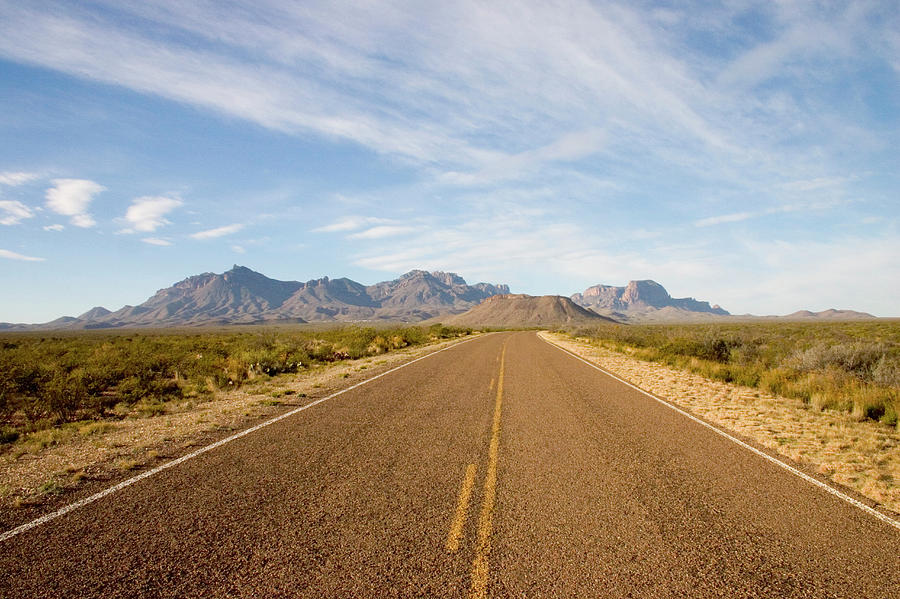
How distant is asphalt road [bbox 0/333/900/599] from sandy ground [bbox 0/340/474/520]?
83 centimetres

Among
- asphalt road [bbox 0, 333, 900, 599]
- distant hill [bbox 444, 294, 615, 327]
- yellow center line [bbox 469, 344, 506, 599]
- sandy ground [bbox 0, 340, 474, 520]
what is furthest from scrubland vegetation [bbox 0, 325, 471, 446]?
distant hill [bbox 444, 294, 615, 327]

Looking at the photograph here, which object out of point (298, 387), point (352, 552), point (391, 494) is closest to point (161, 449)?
point (391, 494)

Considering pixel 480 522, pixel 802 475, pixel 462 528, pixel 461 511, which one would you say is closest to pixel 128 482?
pixel 461 511

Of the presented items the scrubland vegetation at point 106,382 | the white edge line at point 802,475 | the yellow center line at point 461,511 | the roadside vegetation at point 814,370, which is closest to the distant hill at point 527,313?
the roadside vegetation at point 814,370

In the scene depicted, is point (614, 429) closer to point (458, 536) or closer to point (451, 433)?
point (451, 433)

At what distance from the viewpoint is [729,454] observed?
7312mm

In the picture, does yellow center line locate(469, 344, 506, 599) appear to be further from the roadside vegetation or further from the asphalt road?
the roadside vegetation

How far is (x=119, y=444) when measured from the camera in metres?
7.69

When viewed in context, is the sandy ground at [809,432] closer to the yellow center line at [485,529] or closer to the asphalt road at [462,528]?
the asphalt road at [462,528]

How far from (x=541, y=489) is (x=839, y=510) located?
3.33 m

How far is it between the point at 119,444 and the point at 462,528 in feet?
21.3

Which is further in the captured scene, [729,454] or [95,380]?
[95,380]

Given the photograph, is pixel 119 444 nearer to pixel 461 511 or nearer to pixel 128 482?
pixel 128 482

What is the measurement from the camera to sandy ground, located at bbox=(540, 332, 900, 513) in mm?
6336
